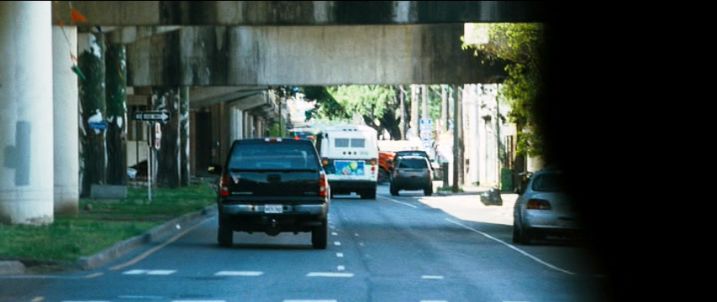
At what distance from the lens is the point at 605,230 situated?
28.1m

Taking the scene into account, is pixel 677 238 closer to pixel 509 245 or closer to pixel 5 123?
pixel 509 245

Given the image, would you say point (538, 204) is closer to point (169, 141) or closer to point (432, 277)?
point (432, 277)

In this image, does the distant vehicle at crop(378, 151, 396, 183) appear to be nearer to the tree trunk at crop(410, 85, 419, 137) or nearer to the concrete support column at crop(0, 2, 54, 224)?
the tree trunk at crop(410, 85, 419, 137)

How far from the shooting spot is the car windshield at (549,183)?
30.2 meters

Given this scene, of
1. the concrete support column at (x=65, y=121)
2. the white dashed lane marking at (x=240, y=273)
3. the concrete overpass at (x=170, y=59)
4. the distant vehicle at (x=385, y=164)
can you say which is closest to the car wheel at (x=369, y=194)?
the concrete overpass at (x=170, y=59)

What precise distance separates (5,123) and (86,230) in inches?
126

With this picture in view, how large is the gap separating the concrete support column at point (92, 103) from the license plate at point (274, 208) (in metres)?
16.2

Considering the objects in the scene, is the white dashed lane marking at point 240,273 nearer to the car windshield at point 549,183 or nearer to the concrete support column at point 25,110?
the car windshield at point 549,183

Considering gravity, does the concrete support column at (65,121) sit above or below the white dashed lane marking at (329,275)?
above

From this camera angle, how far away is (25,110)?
31.6 metres

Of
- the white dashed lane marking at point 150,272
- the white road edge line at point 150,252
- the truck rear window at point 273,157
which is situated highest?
the truck rear window at point 273,157

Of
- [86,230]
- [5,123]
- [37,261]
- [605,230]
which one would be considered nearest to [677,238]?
[605,230]

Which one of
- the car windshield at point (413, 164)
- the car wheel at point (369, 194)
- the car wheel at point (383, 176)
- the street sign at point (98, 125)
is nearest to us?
the street sign at point (98, 125)

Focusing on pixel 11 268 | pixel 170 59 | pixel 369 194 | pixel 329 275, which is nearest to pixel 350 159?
pixel 369 194
